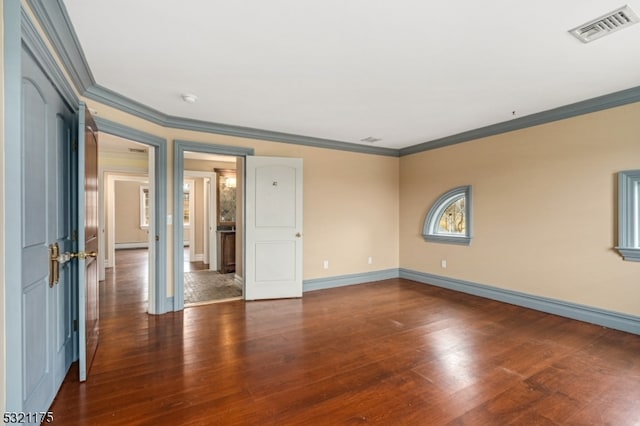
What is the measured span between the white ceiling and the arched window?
146 cm

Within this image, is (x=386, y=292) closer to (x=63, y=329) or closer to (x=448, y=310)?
(x=448, y=310)

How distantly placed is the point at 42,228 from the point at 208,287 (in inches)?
141

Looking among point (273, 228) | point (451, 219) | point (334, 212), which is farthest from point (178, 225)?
point (451, 219)

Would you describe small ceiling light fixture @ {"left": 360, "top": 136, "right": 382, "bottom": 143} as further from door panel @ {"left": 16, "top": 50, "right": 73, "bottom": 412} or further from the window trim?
door panel @ {"left": 16, "top": 50, "right": 73, "bottom": 412}

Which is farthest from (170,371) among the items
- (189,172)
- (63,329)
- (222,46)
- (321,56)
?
(189,172)

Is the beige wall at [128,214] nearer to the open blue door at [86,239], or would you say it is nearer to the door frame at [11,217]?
the open blue door at [86,239]

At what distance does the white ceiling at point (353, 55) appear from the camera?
1.91 meters

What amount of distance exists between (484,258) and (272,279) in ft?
10.3

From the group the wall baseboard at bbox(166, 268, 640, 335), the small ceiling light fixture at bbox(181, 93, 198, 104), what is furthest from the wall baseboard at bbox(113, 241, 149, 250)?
the small ceiling light fixture at bbox(181, 93, 198, 104)

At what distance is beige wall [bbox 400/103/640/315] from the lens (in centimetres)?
330

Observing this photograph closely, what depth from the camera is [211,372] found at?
95.9 inches

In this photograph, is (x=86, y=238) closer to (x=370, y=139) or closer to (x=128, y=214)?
(x=370, y=139)

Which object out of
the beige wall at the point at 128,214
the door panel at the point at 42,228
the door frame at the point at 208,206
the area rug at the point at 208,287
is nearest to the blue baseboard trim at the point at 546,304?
the area rug at the point at 208,287

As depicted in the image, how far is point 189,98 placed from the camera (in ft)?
10.7
